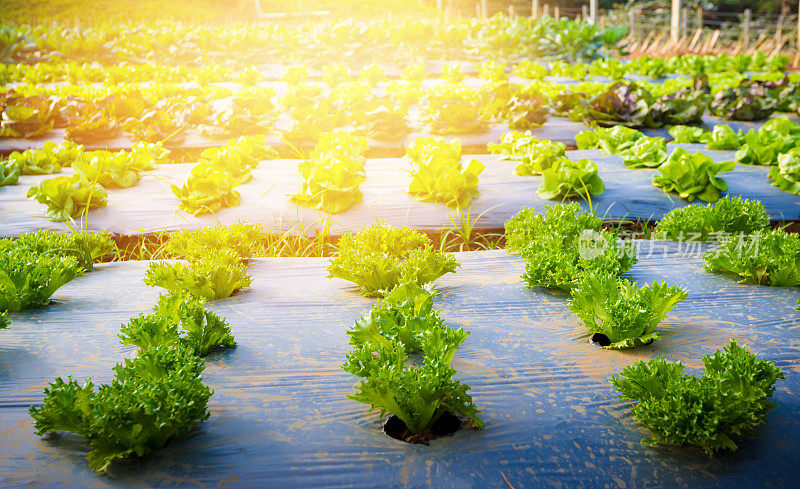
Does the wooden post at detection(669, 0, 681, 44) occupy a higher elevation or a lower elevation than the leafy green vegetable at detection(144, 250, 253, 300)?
higher

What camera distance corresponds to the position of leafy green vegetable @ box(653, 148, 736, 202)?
4.01m

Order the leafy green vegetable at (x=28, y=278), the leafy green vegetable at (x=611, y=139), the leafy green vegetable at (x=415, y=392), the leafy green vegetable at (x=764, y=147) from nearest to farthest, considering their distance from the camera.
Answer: the leafy green vegetable at (x=415, y=392)
the leafy green vegetable at (x=28, y=278)
the leafy green vegetable at (x=764, y=147)
the leafy green vegetable at (x=611, y=139)

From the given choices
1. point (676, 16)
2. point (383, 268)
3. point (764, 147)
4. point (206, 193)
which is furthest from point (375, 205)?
point (676, 16)

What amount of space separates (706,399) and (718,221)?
77.1 inches

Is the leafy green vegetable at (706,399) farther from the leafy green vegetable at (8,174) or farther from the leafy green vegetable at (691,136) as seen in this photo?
the leafy green vegetable at (8,174)

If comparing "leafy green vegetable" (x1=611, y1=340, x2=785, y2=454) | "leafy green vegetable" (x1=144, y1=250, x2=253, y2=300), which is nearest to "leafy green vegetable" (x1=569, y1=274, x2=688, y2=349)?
"leafy green vegetable" (x1=611, y1=340, x2=785, y2=454)

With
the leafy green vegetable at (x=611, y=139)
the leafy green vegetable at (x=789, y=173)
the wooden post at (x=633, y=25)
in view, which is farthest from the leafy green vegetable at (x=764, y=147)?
the wooden post at (x=633, y=25)

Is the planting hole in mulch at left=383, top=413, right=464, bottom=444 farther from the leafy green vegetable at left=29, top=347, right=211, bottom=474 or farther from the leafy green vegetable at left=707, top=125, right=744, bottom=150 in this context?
the leafy green vegetable at left=707, top=125, right=744, bottom=150

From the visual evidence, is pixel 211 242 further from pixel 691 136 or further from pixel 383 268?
pixel 691 136

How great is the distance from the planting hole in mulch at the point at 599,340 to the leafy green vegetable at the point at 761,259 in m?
0.89

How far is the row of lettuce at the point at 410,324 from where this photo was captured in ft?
5.41

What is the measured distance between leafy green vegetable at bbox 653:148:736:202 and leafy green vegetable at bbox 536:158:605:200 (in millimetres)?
511

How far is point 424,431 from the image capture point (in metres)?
1.77

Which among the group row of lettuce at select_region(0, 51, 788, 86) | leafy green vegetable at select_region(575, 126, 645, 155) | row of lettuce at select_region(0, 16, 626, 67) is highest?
row of lettuce at select_region(0, 16, 626, 67)
